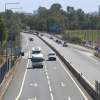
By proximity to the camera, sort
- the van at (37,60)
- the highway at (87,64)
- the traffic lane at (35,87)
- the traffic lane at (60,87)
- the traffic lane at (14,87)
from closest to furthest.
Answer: the traffic lane at (60,87)
the traffic lane at (35,87)
the traffic lane at (14,87)
the highway at (87,64)
the van at (37,60)

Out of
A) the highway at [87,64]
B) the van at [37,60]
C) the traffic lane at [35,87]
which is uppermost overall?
the van at [37,60]

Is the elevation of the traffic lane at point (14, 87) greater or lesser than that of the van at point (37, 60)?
lesser

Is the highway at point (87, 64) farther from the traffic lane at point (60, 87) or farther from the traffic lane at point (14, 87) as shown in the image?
the traffic lane at point (14, 87)

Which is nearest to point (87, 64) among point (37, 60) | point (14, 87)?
point (37, 60)

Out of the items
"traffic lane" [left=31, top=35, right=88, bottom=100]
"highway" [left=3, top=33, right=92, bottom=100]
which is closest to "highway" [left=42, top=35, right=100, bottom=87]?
"highway" [left=3, top=33, right=92, bottom=100]

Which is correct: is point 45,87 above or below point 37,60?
below

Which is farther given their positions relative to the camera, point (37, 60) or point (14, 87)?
point (37, 60)

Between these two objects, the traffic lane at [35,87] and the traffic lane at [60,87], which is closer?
the traffic lane at [60,87]

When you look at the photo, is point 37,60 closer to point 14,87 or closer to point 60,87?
point 14,87

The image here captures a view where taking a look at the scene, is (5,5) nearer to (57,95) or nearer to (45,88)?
(45,88)

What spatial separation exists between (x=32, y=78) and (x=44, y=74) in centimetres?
404

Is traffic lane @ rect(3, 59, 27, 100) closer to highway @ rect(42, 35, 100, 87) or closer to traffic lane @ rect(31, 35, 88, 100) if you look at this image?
traffic lane @ rect(31, 35, 88, 100)

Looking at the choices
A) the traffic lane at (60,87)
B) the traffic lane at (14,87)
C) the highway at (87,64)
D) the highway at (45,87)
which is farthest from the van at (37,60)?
the traffic lane at (14,87)

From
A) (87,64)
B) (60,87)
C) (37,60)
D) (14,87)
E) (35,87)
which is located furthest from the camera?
(87,64)
